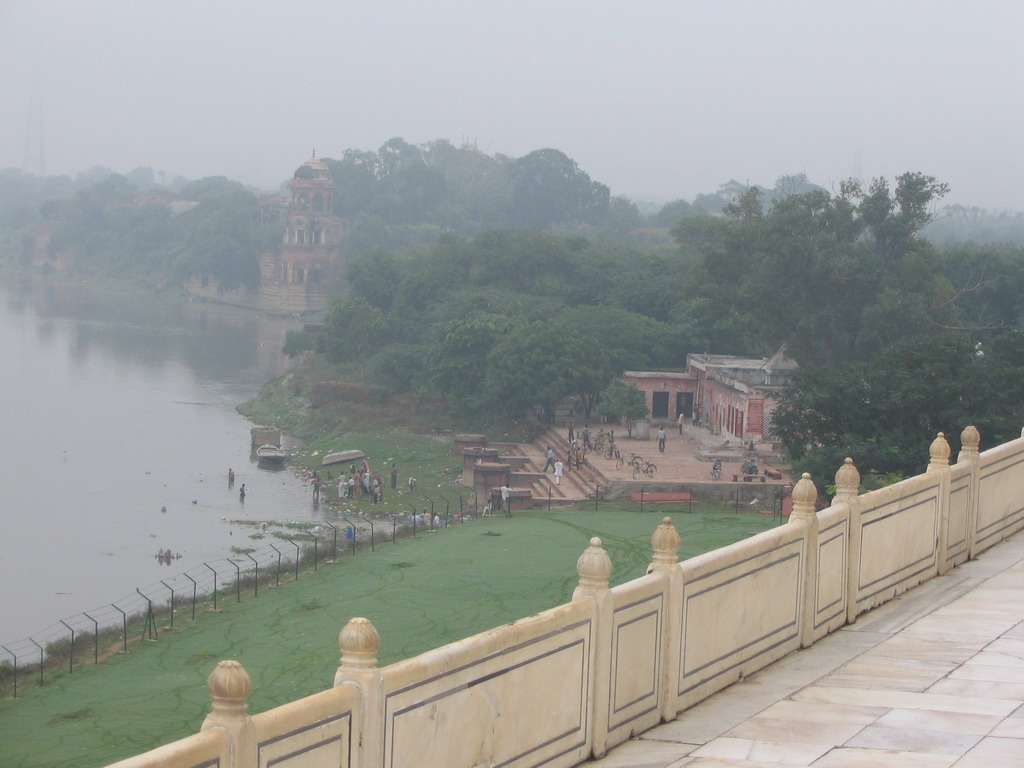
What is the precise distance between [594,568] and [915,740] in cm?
177

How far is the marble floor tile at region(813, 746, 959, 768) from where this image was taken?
602 cm

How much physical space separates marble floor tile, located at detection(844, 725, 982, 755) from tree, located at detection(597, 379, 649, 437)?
29.9 m

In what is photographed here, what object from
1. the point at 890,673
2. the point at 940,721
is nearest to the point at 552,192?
the point at 890,673

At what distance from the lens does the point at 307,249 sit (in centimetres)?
9062

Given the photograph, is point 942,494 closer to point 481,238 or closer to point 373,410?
point 373,410

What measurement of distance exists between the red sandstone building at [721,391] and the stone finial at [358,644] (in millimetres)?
27150

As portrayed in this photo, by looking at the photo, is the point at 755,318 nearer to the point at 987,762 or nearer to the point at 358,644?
the point at 987,762

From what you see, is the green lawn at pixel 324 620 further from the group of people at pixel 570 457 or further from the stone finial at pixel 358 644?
the stone finial at pixel 358 644

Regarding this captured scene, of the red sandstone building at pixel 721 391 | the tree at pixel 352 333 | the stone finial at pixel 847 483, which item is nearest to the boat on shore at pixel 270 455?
the red sandstone building at pixel 721 391

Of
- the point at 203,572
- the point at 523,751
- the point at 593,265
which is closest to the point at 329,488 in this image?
the point at 203,572

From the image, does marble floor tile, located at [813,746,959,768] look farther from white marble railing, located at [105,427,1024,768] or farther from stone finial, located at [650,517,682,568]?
stone finial, located at [650,517,682,568]

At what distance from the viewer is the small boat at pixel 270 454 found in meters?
38.3

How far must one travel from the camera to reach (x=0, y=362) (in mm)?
58594

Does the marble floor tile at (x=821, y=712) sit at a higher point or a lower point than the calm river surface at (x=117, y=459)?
higher
